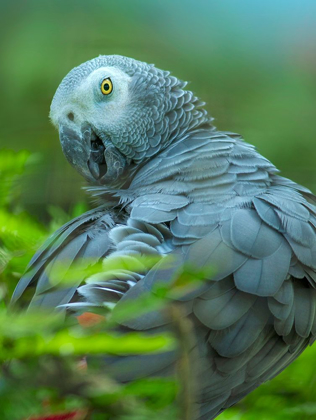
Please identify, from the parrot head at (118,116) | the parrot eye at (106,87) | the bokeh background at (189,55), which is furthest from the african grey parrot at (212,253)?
the bokeh background at (189,55)

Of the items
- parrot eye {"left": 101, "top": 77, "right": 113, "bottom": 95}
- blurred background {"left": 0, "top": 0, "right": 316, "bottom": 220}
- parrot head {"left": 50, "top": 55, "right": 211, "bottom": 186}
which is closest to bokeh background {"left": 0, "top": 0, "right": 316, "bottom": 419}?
blurred background {"left": 0, "top": 0, "right": 316, "bottom": 220}

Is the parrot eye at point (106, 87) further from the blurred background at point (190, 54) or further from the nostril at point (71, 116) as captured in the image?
the blurred background at point (190, 54)

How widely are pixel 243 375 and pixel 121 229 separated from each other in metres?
0.31

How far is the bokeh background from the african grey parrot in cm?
32

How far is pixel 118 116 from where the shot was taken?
1.12 m

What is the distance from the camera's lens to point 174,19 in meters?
2.08

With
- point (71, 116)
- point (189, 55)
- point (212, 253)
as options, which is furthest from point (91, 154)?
point (189, 55)

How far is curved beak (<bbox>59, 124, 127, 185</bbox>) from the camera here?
114 cm

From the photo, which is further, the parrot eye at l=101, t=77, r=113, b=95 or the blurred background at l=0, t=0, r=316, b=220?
the blurred background at l=0, t=0, r=316, b=220

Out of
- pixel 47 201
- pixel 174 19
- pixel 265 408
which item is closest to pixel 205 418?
pixel 265 408

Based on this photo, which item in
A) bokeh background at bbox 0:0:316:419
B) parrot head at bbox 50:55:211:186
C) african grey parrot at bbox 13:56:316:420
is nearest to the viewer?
african grey parrot at bbox 13:56:316:420

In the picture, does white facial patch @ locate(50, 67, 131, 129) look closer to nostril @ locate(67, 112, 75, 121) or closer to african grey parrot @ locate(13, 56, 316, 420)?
nostril @ locate(67, 112, 75, 121)

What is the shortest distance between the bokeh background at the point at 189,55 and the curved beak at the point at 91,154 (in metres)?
0.09

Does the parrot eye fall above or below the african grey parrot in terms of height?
above
